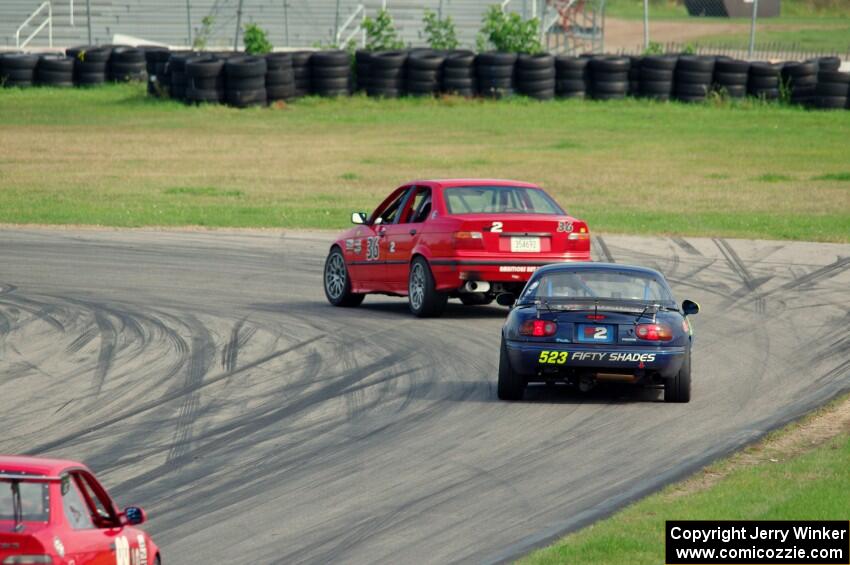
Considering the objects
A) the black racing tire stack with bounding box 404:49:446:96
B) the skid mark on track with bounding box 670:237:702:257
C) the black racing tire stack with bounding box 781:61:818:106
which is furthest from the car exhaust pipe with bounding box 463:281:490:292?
the black racing tire stack with bounding box 781:61:818:106

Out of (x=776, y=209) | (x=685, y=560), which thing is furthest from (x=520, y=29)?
(x=685, y=560)

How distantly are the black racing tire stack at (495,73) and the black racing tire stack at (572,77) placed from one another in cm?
133

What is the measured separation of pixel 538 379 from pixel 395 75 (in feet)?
115

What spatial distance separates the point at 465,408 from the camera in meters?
12.6

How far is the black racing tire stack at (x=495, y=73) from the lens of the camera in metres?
46.5

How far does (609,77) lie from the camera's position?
46156 millimetres

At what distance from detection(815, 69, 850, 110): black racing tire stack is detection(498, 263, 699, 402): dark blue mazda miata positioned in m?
34.1

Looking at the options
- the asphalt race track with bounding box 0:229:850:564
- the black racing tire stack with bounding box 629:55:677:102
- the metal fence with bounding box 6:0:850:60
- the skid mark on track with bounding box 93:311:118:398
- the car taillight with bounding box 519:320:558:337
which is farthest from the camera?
the metal fence with bounding box 6:0:850:60

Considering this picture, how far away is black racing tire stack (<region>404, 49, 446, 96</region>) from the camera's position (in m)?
46.6

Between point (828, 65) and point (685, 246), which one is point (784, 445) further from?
point (828, 65)

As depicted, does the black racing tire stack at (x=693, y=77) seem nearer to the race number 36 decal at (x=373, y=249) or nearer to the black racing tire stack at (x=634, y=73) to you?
the black racing tire stack at (x=634, y=73)

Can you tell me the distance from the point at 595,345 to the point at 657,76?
34448mm

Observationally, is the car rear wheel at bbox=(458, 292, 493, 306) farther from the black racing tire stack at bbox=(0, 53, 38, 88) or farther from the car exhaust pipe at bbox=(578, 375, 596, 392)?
the black racing tire stack at bbox=(0, 53, 38, 88)

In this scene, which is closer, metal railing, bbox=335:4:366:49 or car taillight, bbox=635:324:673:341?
car taillight, bbox=635:324:673:341
